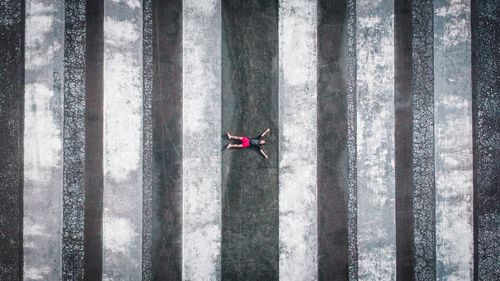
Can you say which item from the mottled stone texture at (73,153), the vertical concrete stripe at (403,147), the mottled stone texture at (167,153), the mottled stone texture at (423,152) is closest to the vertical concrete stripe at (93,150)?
the mottled stone texture at (73,153)

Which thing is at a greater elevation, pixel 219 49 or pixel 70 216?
pixel 219 49

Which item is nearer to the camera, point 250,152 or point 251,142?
point 251,142

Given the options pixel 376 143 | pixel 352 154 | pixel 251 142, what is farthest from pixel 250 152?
pixel 376 143

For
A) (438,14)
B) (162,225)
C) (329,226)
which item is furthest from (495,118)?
(162,225)

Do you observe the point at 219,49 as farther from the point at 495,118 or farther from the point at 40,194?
the point at 495,118

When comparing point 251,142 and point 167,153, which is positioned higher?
point 251,142

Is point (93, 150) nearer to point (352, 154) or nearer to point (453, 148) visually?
point (352, 154)

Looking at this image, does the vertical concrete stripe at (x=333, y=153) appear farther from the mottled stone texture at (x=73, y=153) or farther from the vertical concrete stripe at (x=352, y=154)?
the mottled stone texture at (x=73, y=153)
